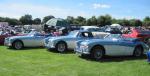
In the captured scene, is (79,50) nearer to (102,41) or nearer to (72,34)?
(102,41)

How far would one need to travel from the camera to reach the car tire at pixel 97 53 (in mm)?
14732

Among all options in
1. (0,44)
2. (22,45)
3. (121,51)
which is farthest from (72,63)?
(0,44)

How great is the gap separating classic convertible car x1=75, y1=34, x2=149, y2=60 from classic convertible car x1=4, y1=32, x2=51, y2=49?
248 inches

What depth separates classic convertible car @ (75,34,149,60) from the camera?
14649 millimetres

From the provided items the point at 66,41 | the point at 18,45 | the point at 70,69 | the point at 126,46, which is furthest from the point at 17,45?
the point at 70,69

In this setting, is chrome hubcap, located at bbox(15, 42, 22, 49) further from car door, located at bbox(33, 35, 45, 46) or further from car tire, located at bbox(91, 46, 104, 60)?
car tire, located at bbox(91, 46, 104, 60)

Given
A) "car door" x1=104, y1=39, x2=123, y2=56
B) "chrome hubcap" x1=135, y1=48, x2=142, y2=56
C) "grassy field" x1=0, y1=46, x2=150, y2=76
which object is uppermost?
"car door" x1=104, y1=39, x2=123, y2=56

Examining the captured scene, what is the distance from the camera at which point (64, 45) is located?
1838 cm

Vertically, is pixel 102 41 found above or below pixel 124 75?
above

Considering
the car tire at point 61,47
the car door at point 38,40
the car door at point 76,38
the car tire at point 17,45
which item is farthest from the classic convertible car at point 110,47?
the car tire at point 17,45

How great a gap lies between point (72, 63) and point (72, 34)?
19.0 ft

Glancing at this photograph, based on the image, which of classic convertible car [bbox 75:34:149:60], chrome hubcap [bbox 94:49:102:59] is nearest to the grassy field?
classic convertible car [bbox 75:34:149:60]

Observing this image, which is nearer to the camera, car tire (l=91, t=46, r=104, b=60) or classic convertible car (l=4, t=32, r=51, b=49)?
car tire (l=91, t=46, r=104, b=60)

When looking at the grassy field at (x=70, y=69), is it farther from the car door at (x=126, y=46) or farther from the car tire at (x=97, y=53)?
the car door at (x=126, y=46)
